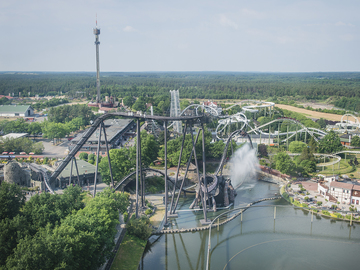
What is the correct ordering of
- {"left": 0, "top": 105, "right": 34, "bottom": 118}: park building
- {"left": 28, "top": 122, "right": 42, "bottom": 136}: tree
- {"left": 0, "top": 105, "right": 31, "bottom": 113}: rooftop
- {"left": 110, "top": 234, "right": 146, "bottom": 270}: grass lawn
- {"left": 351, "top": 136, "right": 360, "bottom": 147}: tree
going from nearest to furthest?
1. {"left": 110, "top": 234, "right": 146, "bottom": 270}: grass lawn
2. {"left": 351, "top": 136, "right": 360, "bottom": 147}: tree
3. {"left": 28, "top": 122, "right": 42, "bottom": 136}: tree
4. {"left": 0, "top": 105, "right": 34, "bottom": 118}: park building
5. {"left": 0, "top": 105, "right": 31, "bottom": 113}: rooftop

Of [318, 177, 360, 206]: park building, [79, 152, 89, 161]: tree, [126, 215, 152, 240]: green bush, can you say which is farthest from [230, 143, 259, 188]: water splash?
[79, 152, 89, 161]: tree

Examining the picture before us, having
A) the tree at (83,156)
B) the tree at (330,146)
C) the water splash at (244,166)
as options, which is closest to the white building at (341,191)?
the water splash at (244,166)

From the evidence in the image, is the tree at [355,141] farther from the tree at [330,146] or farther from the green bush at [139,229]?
the green bush at [139,229]

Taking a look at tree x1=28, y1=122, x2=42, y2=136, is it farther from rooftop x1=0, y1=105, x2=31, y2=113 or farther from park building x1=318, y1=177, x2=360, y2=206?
park building x1=318, y1=177, x2=360, y2=206

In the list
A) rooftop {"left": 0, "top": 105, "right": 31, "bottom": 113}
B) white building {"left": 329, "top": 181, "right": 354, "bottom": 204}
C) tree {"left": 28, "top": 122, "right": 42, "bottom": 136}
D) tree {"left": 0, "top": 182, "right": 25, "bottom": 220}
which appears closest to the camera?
tree {"left": 0, "top": 182, "right": 25, "bottom": 220}

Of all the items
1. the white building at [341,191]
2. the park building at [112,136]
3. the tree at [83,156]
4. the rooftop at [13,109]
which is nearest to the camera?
the white building at [341,191]

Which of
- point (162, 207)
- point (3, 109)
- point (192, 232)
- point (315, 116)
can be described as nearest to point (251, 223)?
point (192, 232)
